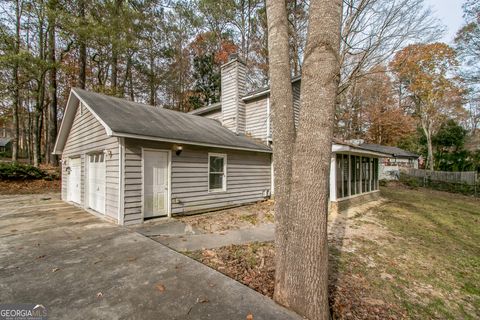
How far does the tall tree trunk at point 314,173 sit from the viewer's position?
2.25 metres

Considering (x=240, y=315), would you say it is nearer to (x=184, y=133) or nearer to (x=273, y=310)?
(x=273, y=310)

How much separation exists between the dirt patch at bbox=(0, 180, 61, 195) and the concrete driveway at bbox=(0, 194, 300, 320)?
8.54m

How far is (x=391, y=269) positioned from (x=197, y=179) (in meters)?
5.36

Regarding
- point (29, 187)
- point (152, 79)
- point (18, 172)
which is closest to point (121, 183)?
point (29, 187)

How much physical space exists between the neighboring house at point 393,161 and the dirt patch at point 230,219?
14.8 meters

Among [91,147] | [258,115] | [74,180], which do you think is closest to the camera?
[91,147]

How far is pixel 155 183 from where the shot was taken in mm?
6121

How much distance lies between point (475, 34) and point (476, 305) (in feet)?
66.8

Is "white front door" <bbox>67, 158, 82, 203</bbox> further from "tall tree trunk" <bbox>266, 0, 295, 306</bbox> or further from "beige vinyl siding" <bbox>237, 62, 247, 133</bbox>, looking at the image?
"tall tree trunk" <bbox>266, 0, 295, 306</bbox>

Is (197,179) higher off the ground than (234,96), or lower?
lower

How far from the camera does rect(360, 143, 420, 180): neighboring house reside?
20.7 meters

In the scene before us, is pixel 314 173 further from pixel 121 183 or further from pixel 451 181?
pixel 451 181

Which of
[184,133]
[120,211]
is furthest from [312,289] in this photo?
[184,133]

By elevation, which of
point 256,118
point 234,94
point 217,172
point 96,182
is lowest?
point 96,182
